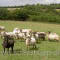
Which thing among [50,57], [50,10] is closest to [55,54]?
[50,57]

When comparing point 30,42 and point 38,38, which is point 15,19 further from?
point 30,42

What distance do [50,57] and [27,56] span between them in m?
1.58

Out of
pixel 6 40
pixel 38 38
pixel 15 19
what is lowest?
pixel 15 19

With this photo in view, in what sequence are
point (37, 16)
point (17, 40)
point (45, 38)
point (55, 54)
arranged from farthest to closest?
point (37, 16) → point (45, 38) → point (17, 40) → point (55, 54)

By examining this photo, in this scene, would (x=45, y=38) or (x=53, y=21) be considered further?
(x=53, y=21)

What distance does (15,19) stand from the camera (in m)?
49.7

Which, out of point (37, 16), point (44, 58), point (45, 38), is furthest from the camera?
point (37, 16)

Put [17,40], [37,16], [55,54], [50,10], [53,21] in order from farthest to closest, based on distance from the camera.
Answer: [50,10] < [37,16] < [53,21] < [17,40] < [55,54]

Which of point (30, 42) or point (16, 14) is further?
point (16, 14)

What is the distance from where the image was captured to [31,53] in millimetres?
15828

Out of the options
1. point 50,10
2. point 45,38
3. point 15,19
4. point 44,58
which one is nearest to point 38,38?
point 45,38

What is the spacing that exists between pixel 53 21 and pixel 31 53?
31.1m

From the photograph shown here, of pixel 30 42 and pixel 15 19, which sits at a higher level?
pixel 30 42

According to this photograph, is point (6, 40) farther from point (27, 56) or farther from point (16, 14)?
point (16, 14)
